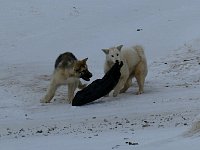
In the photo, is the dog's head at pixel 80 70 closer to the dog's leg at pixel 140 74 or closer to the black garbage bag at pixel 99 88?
the black garbage bag at pixel 99 88

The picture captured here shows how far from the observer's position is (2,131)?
32.9 feet

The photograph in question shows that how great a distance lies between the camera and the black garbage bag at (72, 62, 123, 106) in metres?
12.4

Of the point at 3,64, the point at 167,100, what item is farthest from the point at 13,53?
the point at 167,100

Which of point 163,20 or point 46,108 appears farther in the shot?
point 163,20

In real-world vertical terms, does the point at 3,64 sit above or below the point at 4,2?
below

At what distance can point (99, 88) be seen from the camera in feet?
42.2

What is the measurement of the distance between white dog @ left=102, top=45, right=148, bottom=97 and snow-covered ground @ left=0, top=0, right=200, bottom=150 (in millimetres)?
346

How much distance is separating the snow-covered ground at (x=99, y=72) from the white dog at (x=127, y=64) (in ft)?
1.14

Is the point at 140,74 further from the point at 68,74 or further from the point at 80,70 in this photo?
the point at 68,74

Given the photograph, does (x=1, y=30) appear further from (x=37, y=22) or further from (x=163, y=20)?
(x=163, y=20)

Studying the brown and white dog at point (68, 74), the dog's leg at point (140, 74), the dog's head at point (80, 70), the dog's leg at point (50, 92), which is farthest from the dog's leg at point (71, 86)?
the dog's leg at point (140, 74)

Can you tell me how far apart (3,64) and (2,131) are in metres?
8.68

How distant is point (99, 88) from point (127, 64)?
1310 mm

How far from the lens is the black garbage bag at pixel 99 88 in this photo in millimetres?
12430
